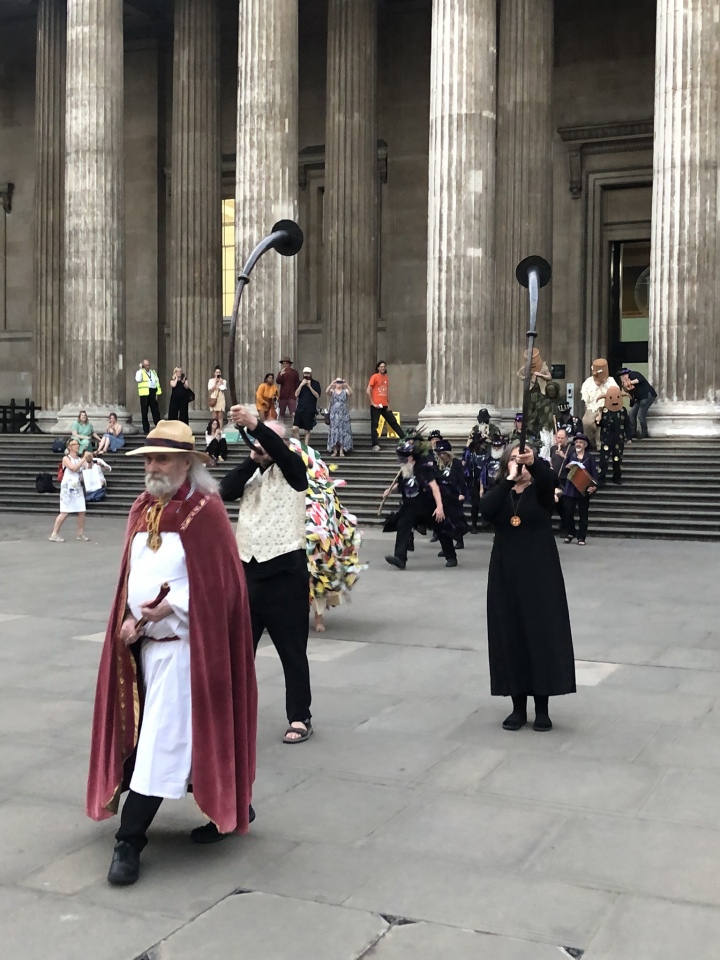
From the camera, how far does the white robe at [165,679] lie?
473 cm

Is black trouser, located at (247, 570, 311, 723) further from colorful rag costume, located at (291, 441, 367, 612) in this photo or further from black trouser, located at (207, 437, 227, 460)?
black trouser, located at (207, 437, 227, 460)

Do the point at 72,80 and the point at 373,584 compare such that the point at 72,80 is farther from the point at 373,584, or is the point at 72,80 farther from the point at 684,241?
the point at 373,584

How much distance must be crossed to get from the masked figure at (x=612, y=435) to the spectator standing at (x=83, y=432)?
32.0 feet

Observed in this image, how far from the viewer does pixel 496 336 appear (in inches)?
980

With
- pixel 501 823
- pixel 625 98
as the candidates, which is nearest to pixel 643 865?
pixel 501 823

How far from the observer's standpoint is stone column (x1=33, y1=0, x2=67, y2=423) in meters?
28.8

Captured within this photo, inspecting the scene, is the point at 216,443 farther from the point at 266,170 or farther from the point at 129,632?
the point at 129,632

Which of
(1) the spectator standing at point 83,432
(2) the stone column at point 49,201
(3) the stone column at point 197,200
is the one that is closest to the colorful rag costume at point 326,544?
(1) the spectator standing at point 83,432

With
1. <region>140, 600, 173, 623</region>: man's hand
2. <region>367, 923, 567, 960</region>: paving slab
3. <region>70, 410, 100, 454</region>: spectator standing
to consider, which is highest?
<region>70, 410, 100, 454</region>: spectator standing

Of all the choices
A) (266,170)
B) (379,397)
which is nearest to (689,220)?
(379,397)

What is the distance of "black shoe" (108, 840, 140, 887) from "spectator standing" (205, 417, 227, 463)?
1772 centimetres

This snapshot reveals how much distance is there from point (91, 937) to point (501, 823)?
1903 millimetres

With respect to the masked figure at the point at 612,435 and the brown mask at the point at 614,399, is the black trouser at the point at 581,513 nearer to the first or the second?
the masked figure at the point at 612,435

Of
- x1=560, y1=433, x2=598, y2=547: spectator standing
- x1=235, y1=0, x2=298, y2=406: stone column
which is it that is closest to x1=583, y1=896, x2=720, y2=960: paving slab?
x1=560, y1=433, x2=598, y2=547: spectator standing
